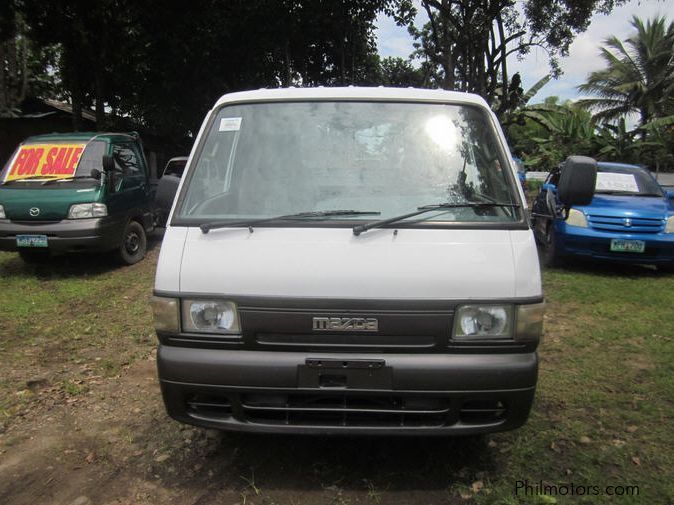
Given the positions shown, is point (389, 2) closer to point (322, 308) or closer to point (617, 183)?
point (617, 183)

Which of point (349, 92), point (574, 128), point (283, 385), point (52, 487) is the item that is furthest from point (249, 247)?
point (574, 128)

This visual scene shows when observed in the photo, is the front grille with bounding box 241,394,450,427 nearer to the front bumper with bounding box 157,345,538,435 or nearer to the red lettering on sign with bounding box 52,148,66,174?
the front bumper with bounding box 157,345,538,435

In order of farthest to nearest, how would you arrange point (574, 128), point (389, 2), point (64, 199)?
point (574, 128) → point (389, 2) → point (64, 199)

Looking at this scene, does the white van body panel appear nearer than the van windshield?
Yes

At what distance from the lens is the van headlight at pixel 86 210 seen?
7.20 m

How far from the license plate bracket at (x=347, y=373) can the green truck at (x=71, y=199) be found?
5663 millimetres

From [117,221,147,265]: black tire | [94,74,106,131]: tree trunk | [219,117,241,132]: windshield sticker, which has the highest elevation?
[94,74,106,131]: tree trunk

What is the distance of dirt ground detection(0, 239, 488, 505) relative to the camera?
2766 millimetres

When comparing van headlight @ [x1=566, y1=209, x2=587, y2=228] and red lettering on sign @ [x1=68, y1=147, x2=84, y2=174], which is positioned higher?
red lettering on sign @ [x1=68, y1=147, x2=84, y2=174]

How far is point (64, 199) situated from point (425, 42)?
21201 mm

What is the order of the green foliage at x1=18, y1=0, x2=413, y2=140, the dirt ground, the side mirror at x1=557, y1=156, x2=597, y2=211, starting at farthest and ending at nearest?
the green foliage at x1=18, y1=0, x2=413, y2=140, the side mirror at x1=557, y1=156, x2=597, y2=211, the dirt ground

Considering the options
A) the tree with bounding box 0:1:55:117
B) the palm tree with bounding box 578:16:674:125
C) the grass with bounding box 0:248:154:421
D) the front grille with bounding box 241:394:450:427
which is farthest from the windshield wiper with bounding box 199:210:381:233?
the palm tree with bounding box 578:16:674:125

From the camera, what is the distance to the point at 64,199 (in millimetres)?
7195

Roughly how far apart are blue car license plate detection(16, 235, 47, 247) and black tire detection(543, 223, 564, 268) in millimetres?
6742
